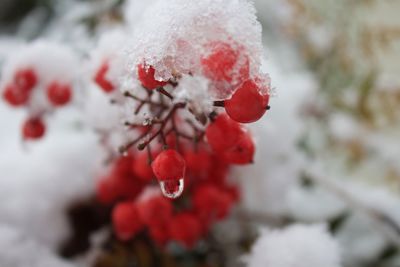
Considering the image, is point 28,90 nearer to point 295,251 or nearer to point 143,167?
point 143,167

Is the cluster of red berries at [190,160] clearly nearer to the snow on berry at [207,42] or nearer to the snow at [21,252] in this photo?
the snow on berry at [207,42]

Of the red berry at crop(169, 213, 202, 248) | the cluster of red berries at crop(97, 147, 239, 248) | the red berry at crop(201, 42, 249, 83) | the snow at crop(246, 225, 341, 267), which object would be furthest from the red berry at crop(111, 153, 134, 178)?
the red berry at crop(201, 42, 249, 83)

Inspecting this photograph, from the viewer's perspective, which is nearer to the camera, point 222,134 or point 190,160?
point 222,134

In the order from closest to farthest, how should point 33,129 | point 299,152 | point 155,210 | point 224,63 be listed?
1. point 224,63
2. point 155,210
3. point 33,129
4. point 299,152

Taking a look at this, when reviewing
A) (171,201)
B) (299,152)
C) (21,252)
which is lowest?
(21,252)

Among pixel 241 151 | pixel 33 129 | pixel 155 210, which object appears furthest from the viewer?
pixel 33 129

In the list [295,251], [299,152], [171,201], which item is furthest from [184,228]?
Result: [299,152]

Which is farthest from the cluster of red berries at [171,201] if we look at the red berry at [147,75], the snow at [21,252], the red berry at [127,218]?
the red berry at [147,75]

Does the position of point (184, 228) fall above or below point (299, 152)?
below
